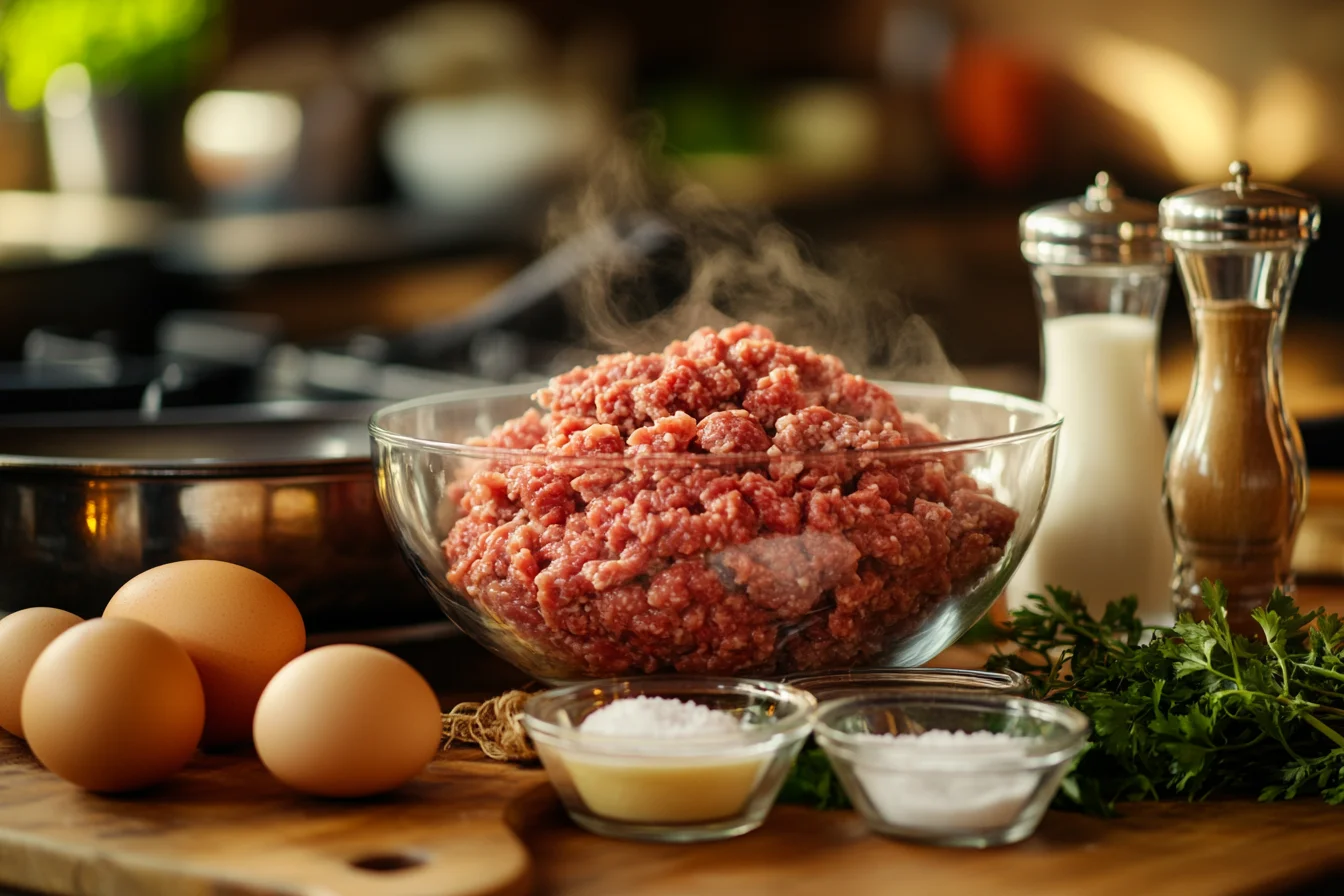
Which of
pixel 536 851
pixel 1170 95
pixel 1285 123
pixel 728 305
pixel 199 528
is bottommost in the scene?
pixel 536 851

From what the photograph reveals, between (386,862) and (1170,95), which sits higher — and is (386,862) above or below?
below

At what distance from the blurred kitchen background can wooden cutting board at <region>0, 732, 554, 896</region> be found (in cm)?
262

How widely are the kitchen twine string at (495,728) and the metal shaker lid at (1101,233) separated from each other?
0.52 metres

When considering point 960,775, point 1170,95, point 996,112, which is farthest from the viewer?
point 996,112

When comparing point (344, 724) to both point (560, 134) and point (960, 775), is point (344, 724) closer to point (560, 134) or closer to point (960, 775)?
point (960, 775)

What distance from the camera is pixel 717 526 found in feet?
2.83

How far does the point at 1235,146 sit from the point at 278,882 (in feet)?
12.2

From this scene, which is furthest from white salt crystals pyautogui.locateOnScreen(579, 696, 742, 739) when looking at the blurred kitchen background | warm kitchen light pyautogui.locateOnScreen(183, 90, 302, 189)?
warm kitchen light pyautogui.locateOnScreen(183, 90, 302, 189)

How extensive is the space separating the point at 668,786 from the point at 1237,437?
1.71 feet

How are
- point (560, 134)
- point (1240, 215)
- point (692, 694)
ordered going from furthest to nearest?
point (560, 134)
point (1240, 215)
point (692, 694)

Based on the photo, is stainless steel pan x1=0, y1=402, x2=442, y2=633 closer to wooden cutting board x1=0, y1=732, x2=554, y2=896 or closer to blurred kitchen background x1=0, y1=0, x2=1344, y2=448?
wooden cutting board x1=0, y1=732, x2=554, y2=896

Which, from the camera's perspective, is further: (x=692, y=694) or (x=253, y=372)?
(x=253, y=372)

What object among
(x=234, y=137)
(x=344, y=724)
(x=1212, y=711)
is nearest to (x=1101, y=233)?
(x=1212, y=711)

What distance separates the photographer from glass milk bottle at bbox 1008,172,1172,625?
45.3 inches
